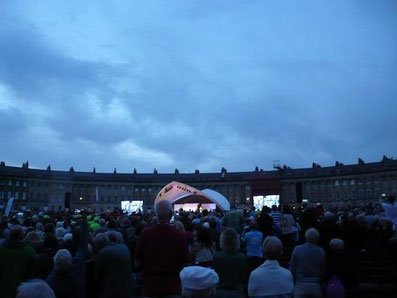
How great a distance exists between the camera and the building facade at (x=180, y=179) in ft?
342

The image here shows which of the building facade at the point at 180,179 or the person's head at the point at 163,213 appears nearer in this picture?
the person's head at the point at 163,213

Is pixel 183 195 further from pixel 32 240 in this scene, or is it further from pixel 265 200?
pixel 32 240

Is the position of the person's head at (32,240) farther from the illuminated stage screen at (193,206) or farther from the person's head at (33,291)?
the illuminated stage screen at (193,206)

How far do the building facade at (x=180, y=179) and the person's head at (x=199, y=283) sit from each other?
92774mm

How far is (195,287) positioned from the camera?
5102 millimetres

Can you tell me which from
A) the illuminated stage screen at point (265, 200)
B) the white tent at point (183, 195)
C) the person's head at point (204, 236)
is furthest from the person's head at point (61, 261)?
the illuminated stage screen at point (265, 200)

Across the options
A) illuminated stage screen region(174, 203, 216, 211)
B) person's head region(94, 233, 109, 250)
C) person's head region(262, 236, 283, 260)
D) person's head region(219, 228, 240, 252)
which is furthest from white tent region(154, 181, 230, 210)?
person's head region(262, 236, 283, 260)

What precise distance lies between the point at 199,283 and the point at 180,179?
121098mm

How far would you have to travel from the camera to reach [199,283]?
5.09 m

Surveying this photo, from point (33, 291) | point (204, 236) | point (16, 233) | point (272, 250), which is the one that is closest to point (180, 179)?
point (204, 236)

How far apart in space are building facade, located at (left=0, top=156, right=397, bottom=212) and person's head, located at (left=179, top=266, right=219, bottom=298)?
92.8 meters

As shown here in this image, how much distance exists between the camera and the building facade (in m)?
104

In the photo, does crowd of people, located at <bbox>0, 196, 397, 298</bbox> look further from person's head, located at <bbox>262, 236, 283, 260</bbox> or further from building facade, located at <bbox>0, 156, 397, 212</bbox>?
building facade, located at <bbox>0, 156, 397, 212</bbox>

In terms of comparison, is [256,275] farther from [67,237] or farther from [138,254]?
[67,237]
